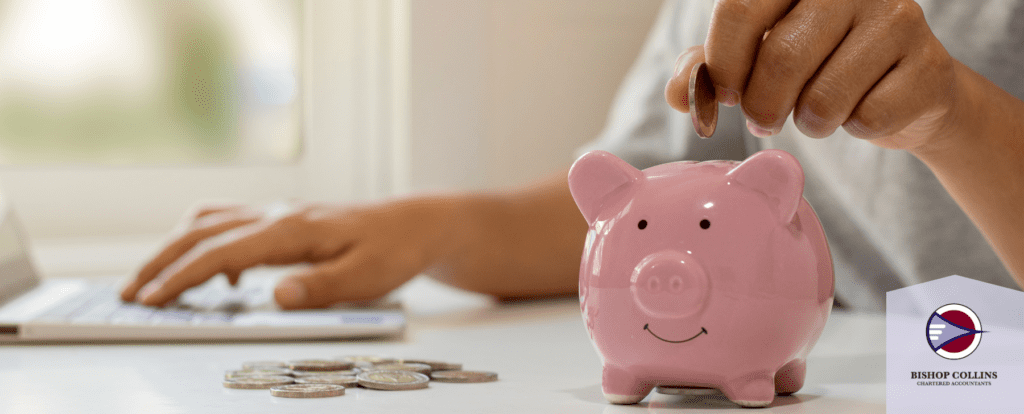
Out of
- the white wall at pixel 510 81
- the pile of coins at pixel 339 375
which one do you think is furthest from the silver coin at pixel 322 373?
the white wall at pixel 510 81

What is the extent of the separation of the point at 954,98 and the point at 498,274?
54 centimetres

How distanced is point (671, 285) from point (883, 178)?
49 centimetres

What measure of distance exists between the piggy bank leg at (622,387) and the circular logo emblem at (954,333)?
133 millimetres

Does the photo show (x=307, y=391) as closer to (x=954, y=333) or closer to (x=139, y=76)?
(x=954, y=333)

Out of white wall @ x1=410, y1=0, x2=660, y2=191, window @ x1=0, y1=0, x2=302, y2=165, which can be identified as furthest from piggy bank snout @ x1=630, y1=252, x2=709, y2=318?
window @ x1=0, y1=0, x2=302, y2=165

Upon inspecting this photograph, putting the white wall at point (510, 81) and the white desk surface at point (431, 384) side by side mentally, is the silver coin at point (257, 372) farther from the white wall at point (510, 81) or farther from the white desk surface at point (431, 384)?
the white wall at point (510, 81)

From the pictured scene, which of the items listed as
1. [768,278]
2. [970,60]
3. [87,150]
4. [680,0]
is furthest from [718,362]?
[87,150]

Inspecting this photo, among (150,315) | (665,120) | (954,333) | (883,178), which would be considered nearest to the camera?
(954,333)

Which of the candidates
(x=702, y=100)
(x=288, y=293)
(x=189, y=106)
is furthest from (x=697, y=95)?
(x=189, y=106)

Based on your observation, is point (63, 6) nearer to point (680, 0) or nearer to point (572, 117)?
point (572, 117)

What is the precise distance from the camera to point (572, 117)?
4.61 feet

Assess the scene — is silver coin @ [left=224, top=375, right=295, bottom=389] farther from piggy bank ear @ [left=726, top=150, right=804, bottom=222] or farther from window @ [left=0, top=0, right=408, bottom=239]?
window @ [left=0, top=0, right=408, bottom=239]

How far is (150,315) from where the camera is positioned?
0.72m

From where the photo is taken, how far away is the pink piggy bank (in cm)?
42
